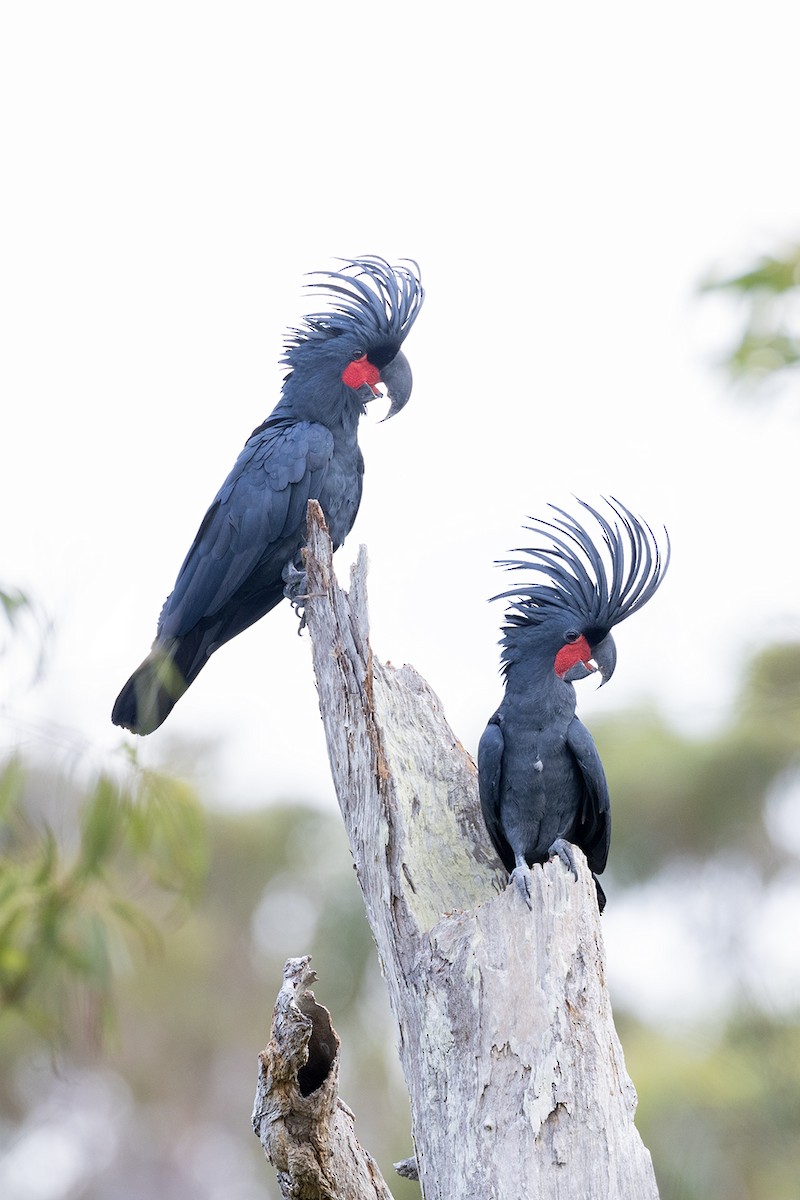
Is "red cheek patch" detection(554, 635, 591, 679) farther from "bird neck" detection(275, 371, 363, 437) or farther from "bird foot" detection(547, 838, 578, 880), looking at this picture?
"bird neck" detection(275, 371, 363, 437)

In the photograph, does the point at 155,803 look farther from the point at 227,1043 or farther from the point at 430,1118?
the point at 227,1043

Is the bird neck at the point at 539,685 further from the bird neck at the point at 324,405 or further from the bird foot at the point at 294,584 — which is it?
the bird neck at the point at 324,405

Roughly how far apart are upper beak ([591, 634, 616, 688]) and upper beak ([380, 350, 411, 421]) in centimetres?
206

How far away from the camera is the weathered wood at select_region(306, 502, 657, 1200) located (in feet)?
11.2

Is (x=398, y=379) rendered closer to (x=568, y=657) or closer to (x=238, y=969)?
(x=568, y=657)

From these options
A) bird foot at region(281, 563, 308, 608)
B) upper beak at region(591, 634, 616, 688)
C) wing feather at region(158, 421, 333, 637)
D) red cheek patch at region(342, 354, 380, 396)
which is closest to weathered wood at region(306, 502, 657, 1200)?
upper beak at region(591, 634, 616, 688)

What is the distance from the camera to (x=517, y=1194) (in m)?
3.35

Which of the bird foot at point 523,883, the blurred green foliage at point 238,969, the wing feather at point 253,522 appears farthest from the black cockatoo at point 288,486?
the bird foot at point 523,883

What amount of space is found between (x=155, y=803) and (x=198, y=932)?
12789mm

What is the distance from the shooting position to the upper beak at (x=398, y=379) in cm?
624

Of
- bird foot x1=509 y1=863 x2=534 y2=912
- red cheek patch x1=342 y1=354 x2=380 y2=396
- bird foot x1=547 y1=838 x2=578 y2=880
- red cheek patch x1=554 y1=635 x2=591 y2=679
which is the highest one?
red cheek patch x1=342 y1=354 x2=380 y2=396

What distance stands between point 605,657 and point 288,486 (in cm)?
180

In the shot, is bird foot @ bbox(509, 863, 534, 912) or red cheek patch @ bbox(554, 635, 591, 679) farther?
red cheek patch @ bbox(554, 635, 591, 679)

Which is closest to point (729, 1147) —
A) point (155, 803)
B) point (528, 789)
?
point (528, 789)
